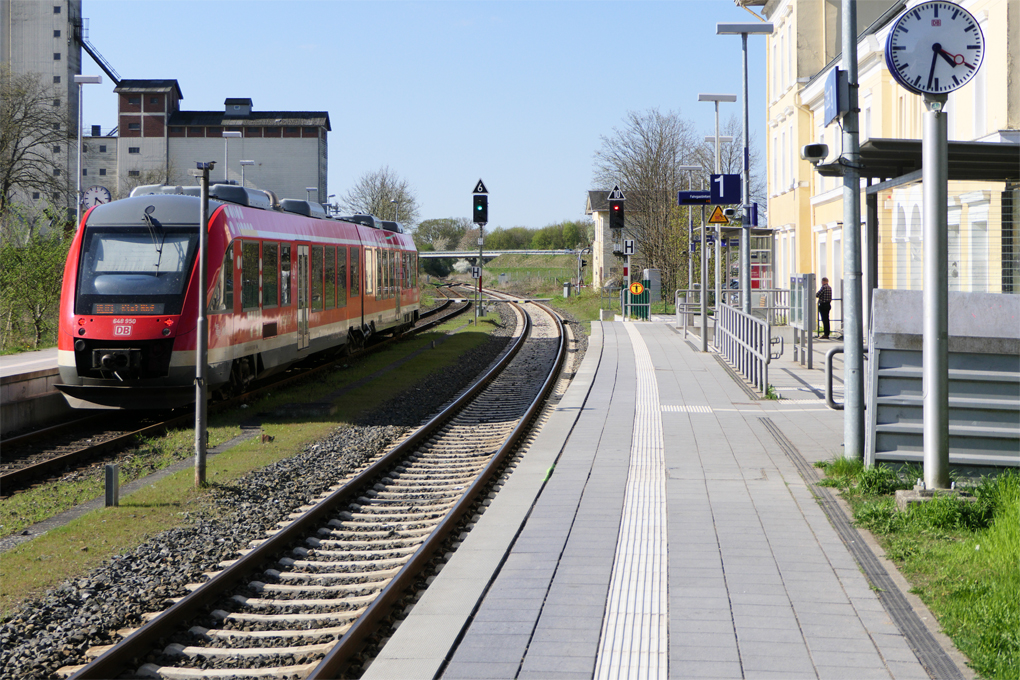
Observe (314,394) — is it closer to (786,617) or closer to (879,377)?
(879,377)

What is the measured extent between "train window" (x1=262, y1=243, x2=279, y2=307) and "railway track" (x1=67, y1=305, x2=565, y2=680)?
213 inches

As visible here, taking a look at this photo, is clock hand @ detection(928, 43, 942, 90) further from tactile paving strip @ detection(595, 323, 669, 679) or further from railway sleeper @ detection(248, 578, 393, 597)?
railway sleeper @ detection(248, 578, 393, 597)

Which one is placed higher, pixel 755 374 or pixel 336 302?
pixel 336 302

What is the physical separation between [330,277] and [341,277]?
1.08 metres

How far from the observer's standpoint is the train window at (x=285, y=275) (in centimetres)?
1719

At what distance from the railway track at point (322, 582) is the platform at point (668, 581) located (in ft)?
1.06

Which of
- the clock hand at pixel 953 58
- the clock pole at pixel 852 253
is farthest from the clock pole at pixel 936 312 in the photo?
the clock pole at pixel 852 253

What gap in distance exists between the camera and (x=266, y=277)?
640 inches

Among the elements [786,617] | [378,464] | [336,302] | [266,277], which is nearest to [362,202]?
[336,302]

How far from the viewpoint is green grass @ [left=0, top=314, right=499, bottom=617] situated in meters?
7.26

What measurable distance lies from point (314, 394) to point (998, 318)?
11.7m

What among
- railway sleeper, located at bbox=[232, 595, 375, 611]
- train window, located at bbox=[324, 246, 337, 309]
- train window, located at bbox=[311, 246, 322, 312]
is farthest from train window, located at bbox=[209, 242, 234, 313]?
railway sleeper, located at bbox=[232, 595, 375, 611]

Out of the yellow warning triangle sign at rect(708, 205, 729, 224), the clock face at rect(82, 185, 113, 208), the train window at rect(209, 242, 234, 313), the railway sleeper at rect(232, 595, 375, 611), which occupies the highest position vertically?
the clock face at rect(82, 185, 113, 208)

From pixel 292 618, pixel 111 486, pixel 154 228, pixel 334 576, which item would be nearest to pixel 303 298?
pixel 154 228
